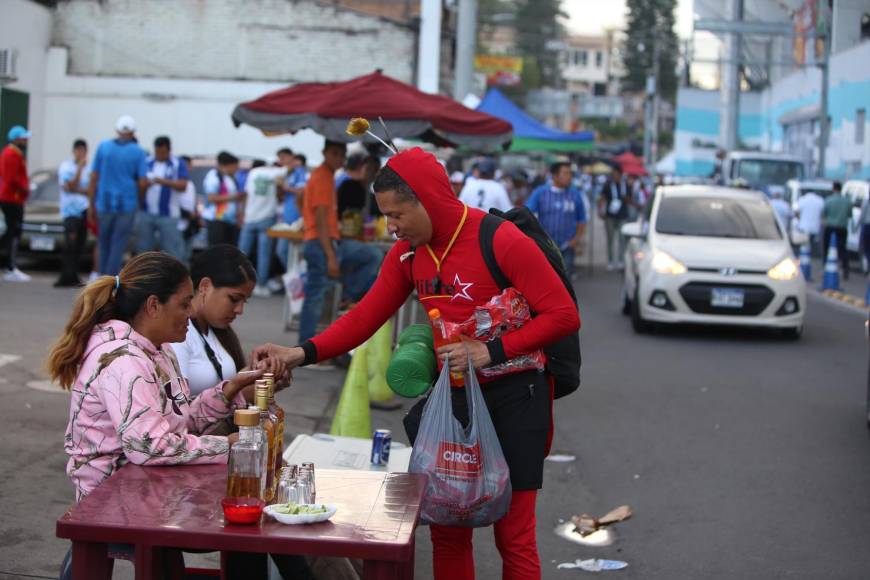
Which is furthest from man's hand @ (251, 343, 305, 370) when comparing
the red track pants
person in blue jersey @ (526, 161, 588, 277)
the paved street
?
person in blue jersey @ (526, 161, 588, 277)

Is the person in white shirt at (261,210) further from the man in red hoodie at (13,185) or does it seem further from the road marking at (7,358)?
the road marking at (7,358)

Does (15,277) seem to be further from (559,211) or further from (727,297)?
(727,297)

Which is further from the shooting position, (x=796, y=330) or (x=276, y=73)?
(x=276, y=73)

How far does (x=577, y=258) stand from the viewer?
27.3 m

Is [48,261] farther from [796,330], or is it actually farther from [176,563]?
[176,563]

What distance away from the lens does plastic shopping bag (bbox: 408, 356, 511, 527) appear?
430 centimetres

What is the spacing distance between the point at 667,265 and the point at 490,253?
33.8ft

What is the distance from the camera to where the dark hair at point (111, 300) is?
4.09 metres

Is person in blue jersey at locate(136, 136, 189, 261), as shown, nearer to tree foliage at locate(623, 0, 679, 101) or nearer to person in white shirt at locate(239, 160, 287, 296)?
person in white shirt at locate(239, 160, 287, 296)

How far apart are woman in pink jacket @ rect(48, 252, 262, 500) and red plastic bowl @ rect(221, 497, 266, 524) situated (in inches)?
21.3

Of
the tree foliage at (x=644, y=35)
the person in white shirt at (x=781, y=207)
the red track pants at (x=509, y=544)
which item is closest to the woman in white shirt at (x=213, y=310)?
the red track pants at (x=509, y=544)

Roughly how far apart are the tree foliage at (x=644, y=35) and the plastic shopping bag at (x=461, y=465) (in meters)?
100

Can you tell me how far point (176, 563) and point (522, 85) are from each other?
106701 mm

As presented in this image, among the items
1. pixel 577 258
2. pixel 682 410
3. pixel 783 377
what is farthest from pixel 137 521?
pixel 577 258
